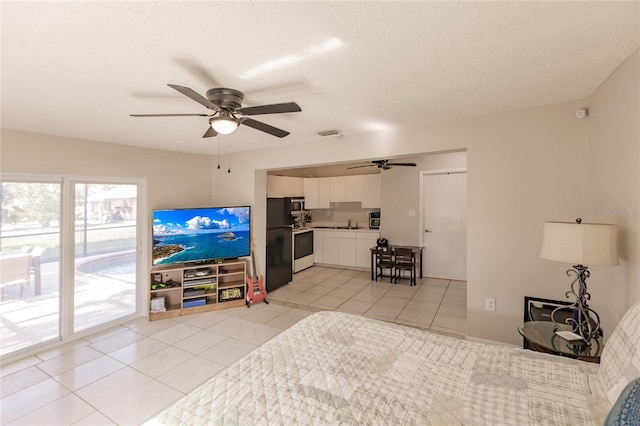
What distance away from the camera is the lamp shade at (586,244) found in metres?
1.78

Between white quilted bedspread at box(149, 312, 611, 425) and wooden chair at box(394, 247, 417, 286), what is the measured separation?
351cm

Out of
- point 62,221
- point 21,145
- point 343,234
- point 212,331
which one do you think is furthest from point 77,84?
point 343,234

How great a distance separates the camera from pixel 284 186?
6238 millimetres

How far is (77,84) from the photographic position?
2.04 metres

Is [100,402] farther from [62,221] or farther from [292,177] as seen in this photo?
[292,177]

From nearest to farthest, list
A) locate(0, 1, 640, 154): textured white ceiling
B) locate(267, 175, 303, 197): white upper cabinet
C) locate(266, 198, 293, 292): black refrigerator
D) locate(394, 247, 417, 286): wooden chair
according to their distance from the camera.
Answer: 1. locate(0, 1, 640, 154): textured white ceiling
2. locate(266, 198, 293, 292): black refrigerator
3. locate(394, 247, 417, 286): wooden chair
4. locate(267, 175, 303, 197): white upper cabinet

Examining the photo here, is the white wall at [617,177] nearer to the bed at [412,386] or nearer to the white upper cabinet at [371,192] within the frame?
the bed at [412,386]

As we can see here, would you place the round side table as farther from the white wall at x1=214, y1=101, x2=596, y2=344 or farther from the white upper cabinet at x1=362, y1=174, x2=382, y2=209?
the white upper cabinet at x1=362, y1=174, x2=382, y2=209

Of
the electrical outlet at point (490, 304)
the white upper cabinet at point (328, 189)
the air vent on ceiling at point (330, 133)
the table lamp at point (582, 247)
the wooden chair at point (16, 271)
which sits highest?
the air vent on ceiling at point (330, 133)

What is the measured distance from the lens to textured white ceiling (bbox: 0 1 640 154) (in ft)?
4.28

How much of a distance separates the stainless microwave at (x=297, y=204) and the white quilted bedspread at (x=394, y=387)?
484cm

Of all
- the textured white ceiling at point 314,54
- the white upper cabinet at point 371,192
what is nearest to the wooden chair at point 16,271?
the textured white ceiling at point 314,54

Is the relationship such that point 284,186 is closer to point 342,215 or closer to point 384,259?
point 342,215

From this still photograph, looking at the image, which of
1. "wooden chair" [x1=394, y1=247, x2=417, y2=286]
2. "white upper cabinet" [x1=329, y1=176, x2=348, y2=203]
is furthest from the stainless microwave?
"wooden chair" [x1=394, y1=247, x2=417, y2=286]
